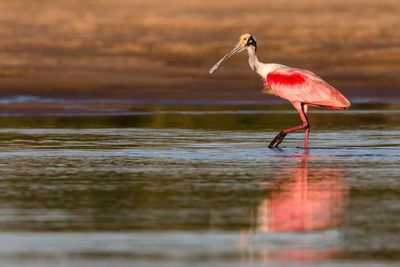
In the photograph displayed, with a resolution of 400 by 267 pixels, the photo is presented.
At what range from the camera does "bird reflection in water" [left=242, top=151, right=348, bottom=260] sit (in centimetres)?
918

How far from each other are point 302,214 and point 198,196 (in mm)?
1342

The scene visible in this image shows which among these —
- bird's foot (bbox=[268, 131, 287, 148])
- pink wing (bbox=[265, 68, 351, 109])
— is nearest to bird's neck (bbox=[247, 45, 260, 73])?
pink wing (bbox=[265, 68, 351, 109])

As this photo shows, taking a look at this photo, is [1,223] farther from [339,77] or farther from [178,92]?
[339,77]

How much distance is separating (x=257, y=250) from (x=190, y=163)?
5198 mm

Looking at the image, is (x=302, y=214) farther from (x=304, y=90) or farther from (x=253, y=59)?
(x=253, y=59)

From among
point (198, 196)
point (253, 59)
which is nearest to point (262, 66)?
point (253, 59)

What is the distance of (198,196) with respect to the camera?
1173 cm

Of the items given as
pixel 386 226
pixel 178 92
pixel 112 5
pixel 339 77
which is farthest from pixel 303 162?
pixel 112 5

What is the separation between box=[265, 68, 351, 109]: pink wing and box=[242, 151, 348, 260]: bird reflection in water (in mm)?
3170

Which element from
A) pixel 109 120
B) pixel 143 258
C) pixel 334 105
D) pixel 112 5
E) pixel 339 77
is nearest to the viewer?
pixel 143 258

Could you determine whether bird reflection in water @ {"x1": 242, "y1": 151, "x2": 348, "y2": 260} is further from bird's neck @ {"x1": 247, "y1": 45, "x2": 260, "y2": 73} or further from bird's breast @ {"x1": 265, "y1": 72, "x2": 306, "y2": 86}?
bird's neck @ {"x1": 247, "y1": 45, "x2": 260, "y2": 73}

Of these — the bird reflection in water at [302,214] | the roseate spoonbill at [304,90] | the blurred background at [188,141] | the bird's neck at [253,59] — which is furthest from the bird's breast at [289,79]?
the bird reflection in water at [302,214]

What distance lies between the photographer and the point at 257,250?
913 centimetres

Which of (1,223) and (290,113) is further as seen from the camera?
(290,113)
